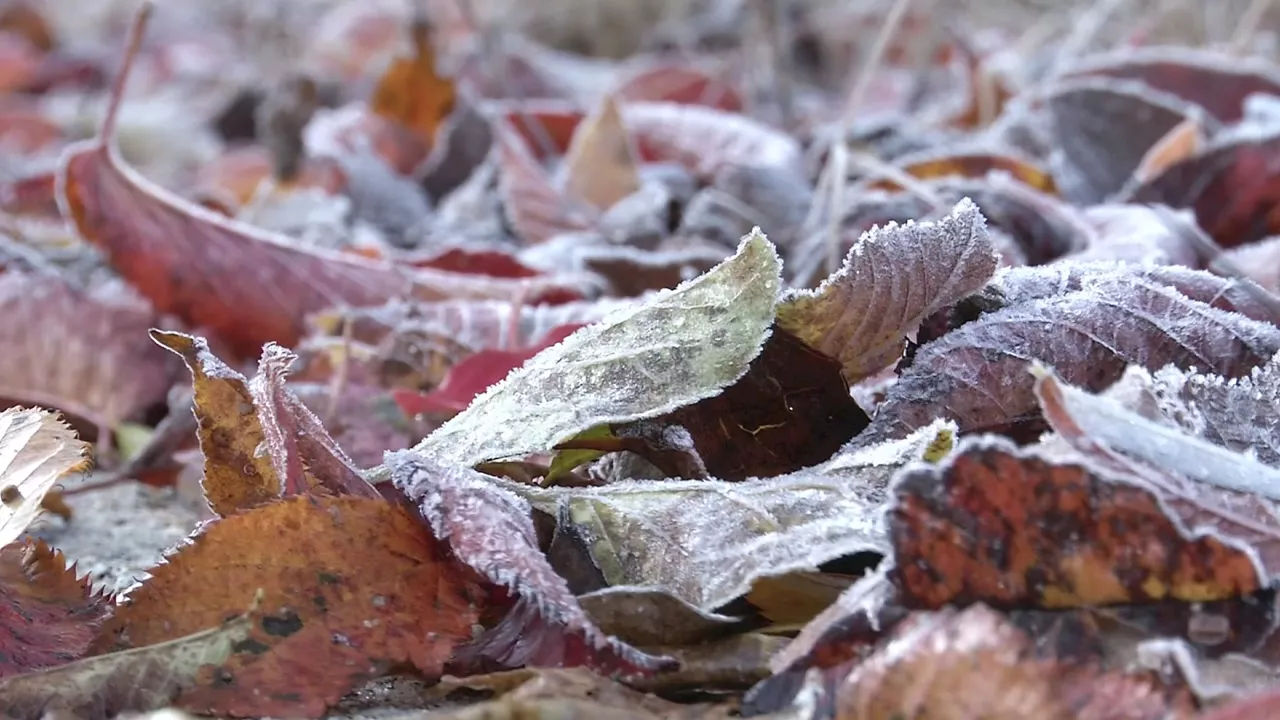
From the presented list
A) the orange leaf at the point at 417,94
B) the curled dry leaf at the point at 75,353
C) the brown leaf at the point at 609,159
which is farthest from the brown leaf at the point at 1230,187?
the orange leaf at the point at 417,94

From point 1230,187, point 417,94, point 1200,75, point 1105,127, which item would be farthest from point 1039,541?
point 417,94

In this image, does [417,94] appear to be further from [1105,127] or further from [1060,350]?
[1060,350]

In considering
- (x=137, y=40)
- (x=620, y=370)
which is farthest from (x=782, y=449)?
(x=137, y=40)

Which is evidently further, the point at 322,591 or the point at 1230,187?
the point at 1230,187

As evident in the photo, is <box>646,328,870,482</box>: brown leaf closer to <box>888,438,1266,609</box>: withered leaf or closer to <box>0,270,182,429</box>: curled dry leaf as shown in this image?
<box>888,438,1266,609</box>: withered leaf

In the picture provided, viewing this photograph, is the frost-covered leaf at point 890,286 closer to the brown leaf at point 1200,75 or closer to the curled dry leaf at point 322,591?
the curled dry leaf at point 322,591

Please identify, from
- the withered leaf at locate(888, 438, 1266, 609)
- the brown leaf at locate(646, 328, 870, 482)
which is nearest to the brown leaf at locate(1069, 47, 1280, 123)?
the brown leaf at locate(646, 328, 870, 482)
